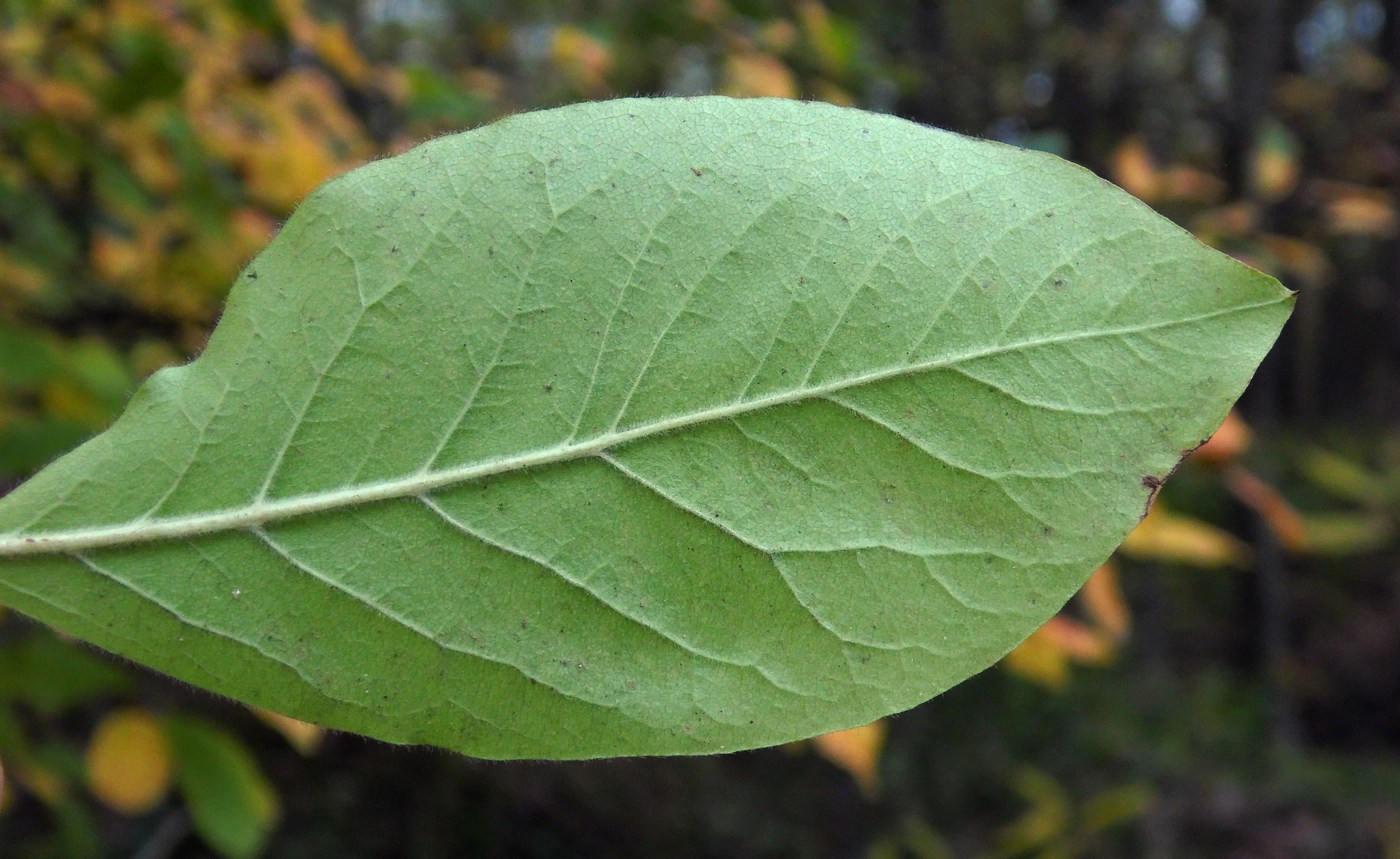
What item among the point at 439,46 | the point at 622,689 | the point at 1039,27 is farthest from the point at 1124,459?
the point at 1039,27

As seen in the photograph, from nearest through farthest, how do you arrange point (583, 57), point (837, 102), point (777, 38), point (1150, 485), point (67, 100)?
point (1150, 485) < point (837, 102) < point (67, 100) < point (777, 38) < point (583, 57)

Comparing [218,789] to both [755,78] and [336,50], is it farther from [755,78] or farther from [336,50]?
[755,78]

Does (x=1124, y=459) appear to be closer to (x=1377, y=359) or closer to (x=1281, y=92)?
(x=1281, y=92)

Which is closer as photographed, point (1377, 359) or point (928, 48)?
point (928, 48)

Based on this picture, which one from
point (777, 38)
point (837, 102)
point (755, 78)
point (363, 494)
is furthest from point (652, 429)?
point (777, 38)

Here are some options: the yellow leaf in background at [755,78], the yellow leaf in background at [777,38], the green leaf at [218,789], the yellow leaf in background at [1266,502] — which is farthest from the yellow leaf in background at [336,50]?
the yellow leaf in background at [1266,502]
